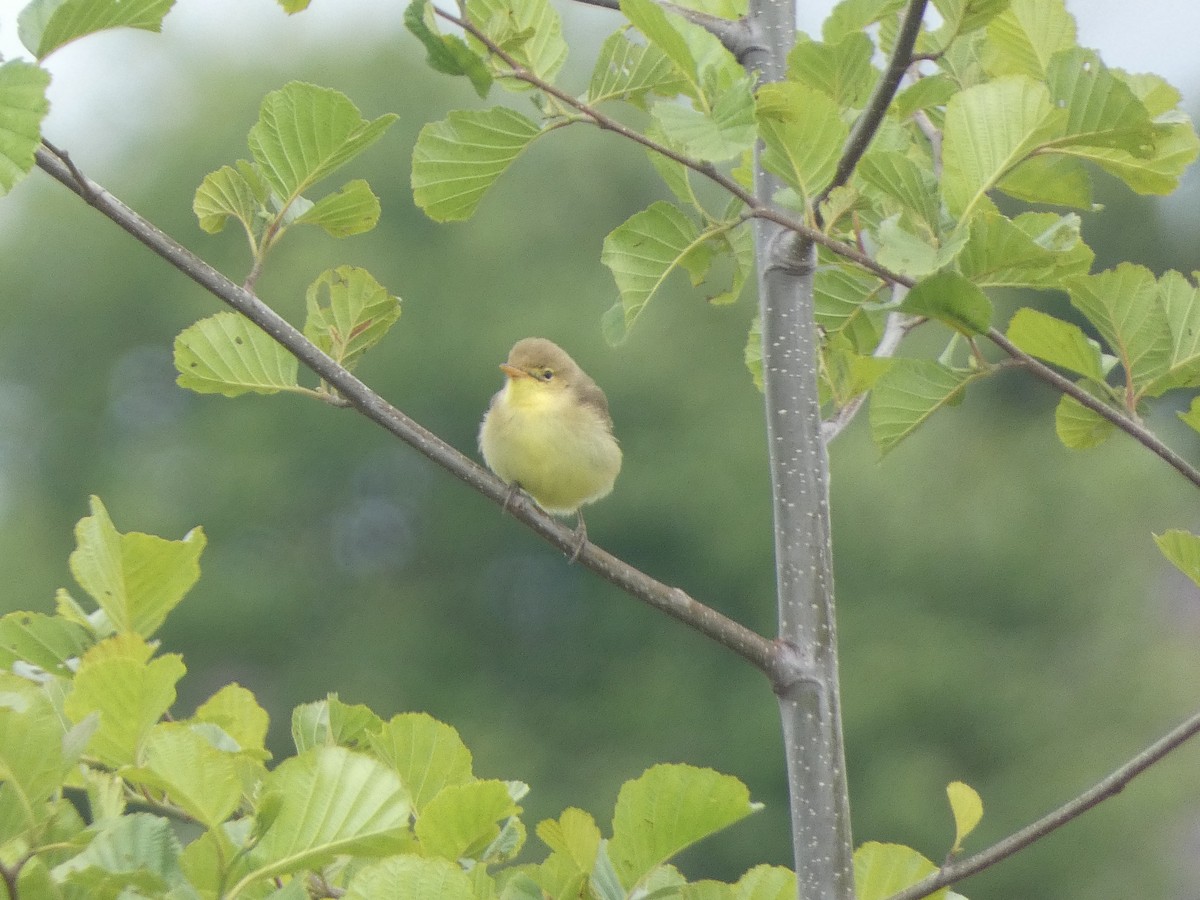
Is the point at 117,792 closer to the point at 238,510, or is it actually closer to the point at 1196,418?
the point at 1196,418

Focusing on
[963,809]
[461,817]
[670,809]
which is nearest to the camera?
[461,817]

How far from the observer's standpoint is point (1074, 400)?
180cm

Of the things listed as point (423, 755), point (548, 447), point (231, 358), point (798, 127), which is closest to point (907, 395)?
point (798, 127)

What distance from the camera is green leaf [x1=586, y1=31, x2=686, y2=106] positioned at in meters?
1.74

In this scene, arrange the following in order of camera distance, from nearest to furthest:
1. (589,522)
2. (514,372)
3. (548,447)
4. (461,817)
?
1. (461,817)
2. (548,447)
3. (514,372)
4. (589,522)

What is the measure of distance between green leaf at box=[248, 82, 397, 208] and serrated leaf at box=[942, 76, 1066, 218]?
62 cm

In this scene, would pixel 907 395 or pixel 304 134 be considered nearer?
pixel 304 134

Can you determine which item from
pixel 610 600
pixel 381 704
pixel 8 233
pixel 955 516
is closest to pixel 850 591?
pixel 955 516

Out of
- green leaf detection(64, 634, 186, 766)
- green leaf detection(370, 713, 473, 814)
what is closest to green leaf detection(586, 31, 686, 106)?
green leaf detection(370, 713, 473, 814)

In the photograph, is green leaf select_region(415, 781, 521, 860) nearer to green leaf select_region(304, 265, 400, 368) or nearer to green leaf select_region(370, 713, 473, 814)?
green leaf select_region(370, 713, 473, 814)

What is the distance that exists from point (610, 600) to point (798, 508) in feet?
55.7

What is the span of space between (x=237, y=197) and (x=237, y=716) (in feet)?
1.96

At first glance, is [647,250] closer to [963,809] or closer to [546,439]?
[963,809]

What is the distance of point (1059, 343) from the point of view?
1.75 m
